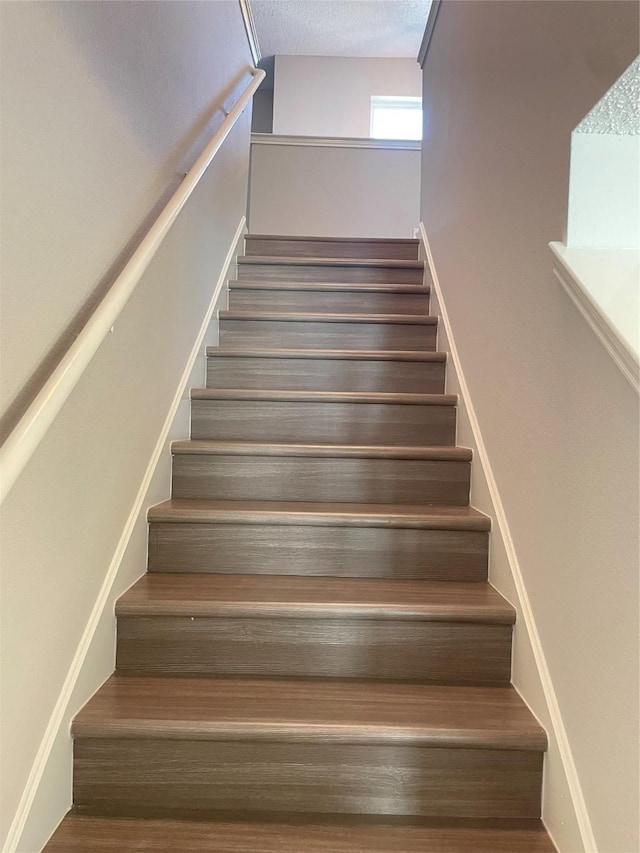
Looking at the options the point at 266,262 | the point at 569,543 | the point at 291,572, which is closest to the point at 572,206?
the point at 569,543

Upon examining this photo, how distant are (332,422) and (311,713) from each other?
996 millimetres

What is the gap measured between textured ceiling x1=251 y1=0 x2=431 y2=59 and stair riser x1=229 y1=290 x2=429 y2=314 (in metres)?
3.22

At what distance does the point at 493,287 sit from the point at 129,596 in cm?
126

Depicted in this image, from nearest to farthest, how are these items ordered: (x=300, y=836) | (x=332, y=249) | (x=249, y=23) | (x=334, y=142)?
(x=300, y=836), (x=249, y=23), (x=332, y=249), (x=334, y=142)

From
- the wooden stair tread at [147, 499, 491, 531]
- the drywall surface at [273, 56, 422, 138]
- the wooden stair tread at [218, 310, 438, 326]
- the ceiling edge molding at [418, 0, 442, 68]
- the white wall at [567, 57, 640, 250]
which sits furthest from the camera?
the drywall surface at [273, 56, 422, 138]

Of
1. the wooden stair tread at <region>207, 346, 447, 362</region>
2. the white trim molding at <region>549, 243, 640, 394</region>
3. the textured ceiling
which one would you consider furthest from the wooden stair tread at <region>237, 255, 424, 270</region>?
the textured ceiling

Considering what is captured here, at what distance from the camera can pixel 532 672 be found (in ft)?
3.91

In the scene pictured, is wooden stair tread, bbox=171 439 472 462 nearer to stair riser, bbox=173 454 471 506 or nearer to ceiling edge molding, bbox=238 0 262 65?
stair riser, bbox=173 454 471 506

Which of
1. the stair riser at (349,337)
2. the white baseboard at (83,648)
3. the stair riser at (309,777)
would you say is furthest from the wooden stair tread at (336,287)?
the stair riser at (309,777)

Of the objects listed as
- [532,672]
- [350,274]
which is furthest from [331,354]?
[532,672]

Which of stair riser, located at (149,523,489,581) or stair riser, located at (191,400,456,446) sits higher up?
stair riser, located at (191,400,456,446)

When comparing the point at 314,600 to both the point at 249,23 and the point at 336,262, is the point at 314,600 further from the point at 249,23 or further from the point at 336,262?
the point at 249,23

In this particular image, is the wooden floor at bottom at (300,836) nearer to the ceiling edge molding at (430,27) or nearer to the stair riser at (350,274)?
the stair riser at (350,274)

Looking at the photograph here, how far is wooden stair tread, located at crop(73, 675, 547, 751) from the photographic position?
1.10 m
